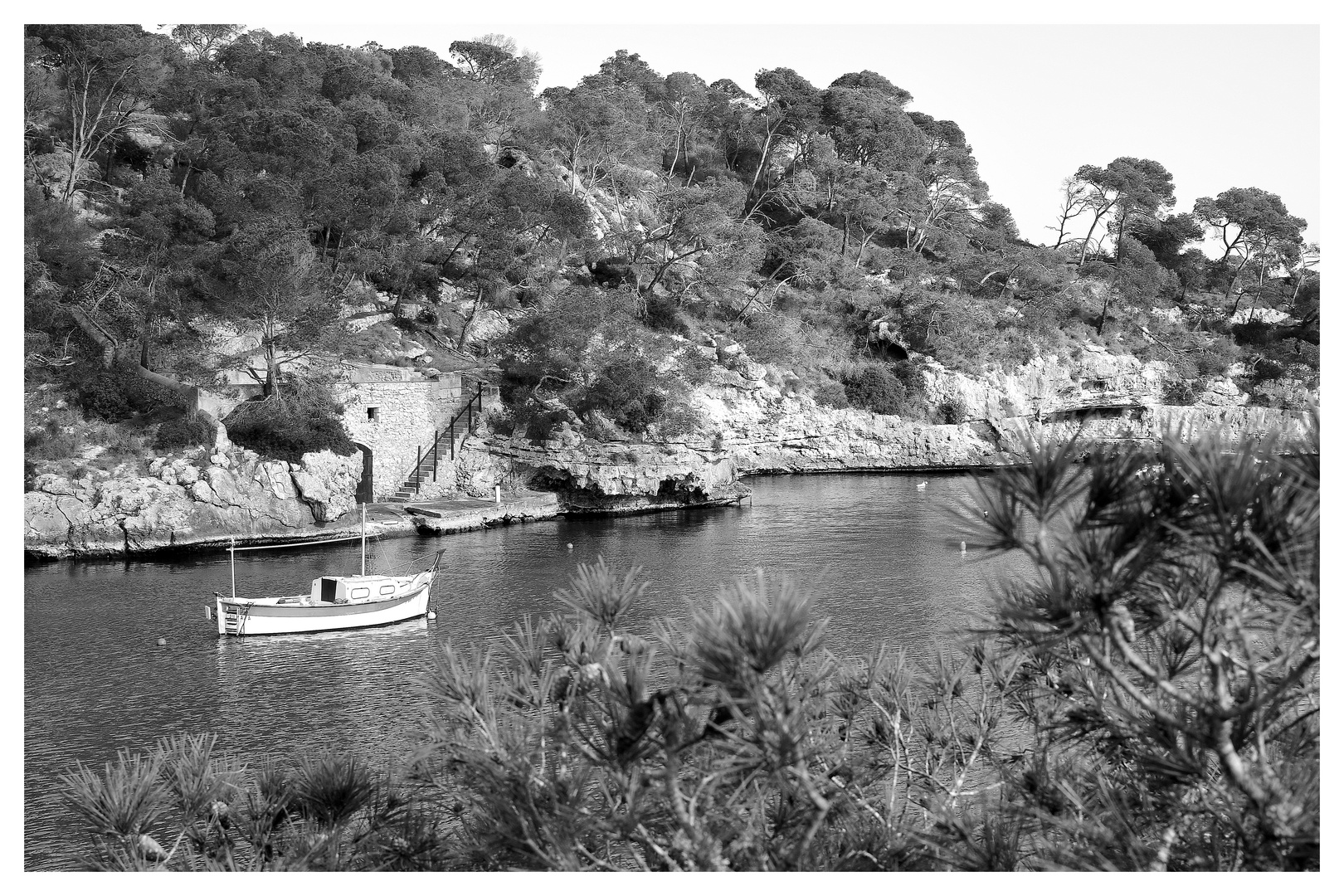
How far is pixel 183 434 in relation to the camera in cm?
2872

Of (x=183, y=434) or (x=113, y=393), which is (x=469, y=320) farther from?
(x=113, y=393)

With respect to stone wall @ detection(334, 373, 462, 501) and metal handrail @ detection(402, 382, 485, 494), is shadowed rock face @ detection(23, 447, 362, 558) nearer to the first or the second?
stone wall @ detection(334, 373, 462, 501)

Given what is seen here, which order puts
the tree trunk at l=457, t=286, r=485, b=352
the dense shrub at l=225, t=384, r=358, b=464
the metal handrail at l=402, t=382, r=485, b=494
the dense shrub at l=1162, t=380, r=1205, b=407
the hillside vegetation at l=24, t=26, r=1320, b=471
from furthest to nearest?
the dense shrub at l=1162, t=380, r=1205, b=407, the tree trunk at l=457, t=286, r=485, b=352, the metal handrail at l=402, t=382, r=485, b=494, the hillside vegetation at l=24, t=26, r=1320, b=471, the dense shrub at l=225, t=384, r=358, b=464

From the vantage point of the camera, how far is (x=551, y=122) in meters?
50.6

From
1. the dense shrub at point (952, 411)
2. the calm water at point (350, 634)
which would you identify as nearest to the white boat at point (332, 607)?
the calm water at point (350, 634)

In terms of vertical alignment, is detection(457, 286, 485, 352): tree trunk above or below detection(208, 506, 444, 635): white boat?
above

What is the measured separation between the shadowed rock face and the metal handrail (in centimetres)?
304

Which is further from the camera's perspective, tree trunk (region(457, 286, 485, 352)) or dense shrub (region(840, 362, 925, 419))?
dense shrub (region(840, 362, 925, 419))

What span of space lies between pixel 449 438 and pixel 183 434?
787 centimetres

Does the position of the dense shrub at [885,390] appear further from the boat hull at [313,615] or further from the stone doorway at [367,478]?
the boat hull at [313,615]

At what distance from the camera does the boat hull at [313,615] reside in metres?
20.0

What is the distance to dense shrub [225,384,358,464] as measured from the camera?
2969 cm

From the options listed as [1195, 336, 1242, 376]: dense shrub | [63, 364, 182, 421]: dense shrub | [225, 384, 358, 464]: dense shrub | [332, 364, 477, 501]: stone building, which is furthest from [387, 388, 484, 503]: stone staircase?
[1195, 336, 1242, 376]: dense shrub

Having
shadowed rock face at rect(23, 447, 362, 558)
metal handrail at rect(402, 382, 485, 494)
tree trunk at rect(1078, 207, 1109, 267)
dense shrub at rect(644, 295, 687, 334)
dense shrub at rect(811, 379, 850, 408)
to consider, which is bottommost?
shadowed rock face at rect(23, 447, 362, 558)
